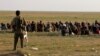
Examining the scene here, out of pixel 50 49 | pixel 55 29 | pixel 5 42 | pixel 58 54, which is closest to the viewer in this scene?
pixel 58 54

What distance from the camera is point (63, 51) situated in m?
17.8

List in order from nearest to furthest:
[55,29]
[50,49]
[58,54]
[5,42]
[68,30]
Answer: [58,54] → [50,49] → [5,42] → [68,30] → [55,29]

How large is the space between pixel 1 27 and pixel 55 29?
472 cm

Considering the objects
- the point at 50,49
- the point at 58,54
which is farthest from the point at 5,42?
the point at 58,54

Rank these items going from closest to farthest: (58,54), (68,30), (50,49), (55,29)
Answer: (58,54)
(50,49)
(68,30)
(55,29)

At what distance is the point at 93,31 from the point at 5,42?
29.2 feet

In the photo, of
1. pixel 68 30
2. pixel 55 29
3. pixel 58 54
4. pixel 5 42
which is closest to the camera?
pixel 58 54

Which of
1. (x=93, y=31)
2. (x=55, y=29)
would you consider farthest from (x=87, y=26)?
(x=55, y=29)

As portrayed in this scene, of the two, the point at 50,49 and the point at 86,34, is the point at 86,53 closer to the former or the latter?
the point at 50,49

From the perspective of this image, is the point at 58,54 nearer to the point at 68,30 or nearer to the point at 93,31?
the point at 68,30

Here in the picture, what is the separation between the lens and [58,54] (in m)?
16.8

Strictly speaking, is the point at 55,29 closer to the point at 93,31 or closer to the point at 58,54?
the point at 93,31

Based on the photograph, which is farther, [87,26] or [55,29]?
[55,29]

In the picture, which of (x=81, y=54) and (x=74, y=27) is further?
(x=74, y=27)
